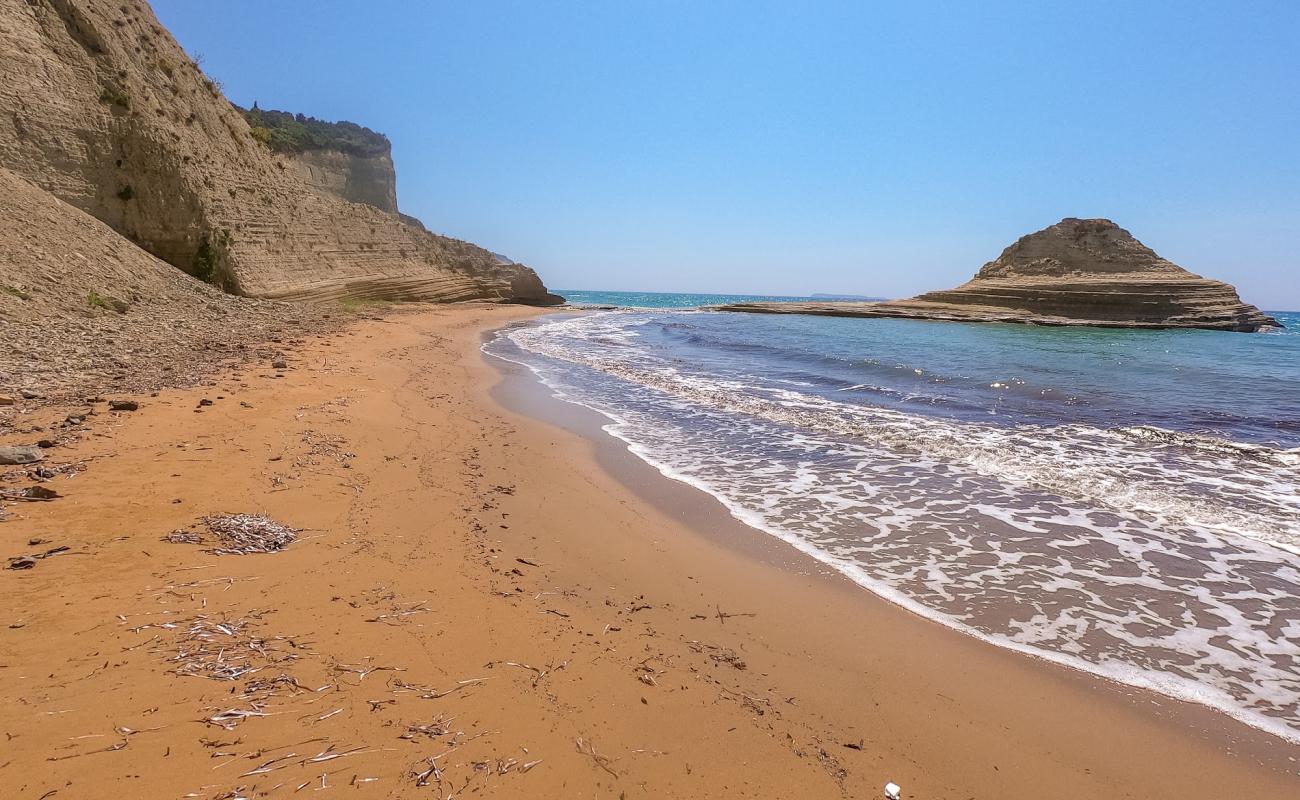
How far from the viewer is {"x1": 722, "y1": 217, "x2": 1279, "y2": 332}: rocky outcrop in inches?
1618

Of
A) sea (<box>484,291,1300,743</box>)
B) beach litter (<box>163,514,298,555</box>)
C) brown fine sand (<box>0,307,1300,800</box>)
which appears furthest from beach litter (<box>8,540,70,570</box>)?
sea (<box>484,291,1300,743</box>)

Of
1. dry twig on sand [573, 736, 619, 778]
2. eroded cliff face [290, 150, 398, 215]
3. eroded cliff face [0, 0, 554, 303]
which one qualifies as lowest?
dry twig on sand [573, 736, 619, 778]

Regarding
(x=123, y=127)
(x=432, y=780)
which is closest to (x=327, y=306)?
(x=123, y=127)

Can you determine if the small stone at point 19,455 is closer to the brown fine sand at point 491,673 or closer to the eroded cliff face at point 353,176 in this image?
the brown fine sand at point 491,673

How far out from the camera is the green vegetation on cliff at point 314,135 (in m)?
50.6

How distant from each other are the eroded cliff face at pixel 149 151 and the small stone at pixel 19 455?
16.5 m

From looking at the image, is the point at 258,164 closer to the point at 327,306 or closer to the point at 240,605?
the point at 327,306

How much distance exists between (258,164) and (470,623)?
27340mm

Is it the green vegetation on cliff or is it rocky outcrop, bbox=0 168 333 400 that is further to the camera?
the green vegetation on cliff

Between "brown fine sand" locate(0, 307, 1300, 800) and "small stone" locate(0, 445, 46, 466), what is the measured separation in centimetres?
19

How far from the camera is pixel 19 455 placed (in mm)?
4434

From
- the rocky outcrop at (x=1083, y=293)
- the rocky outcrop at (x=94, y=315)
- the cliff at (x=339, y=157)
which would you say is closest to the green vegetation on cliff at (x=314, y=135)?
the cliff at (x=339, y=157)

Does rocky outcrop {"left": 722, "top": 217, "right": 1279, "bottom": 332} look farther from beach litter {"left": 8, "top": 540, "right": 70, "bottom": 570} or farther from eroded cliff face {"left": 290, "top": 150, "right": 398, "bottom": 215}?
beach litter {"left": 8, "top": 540, "right": 70, "bottom": 570}

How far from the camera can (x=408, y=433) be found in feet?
23.2
